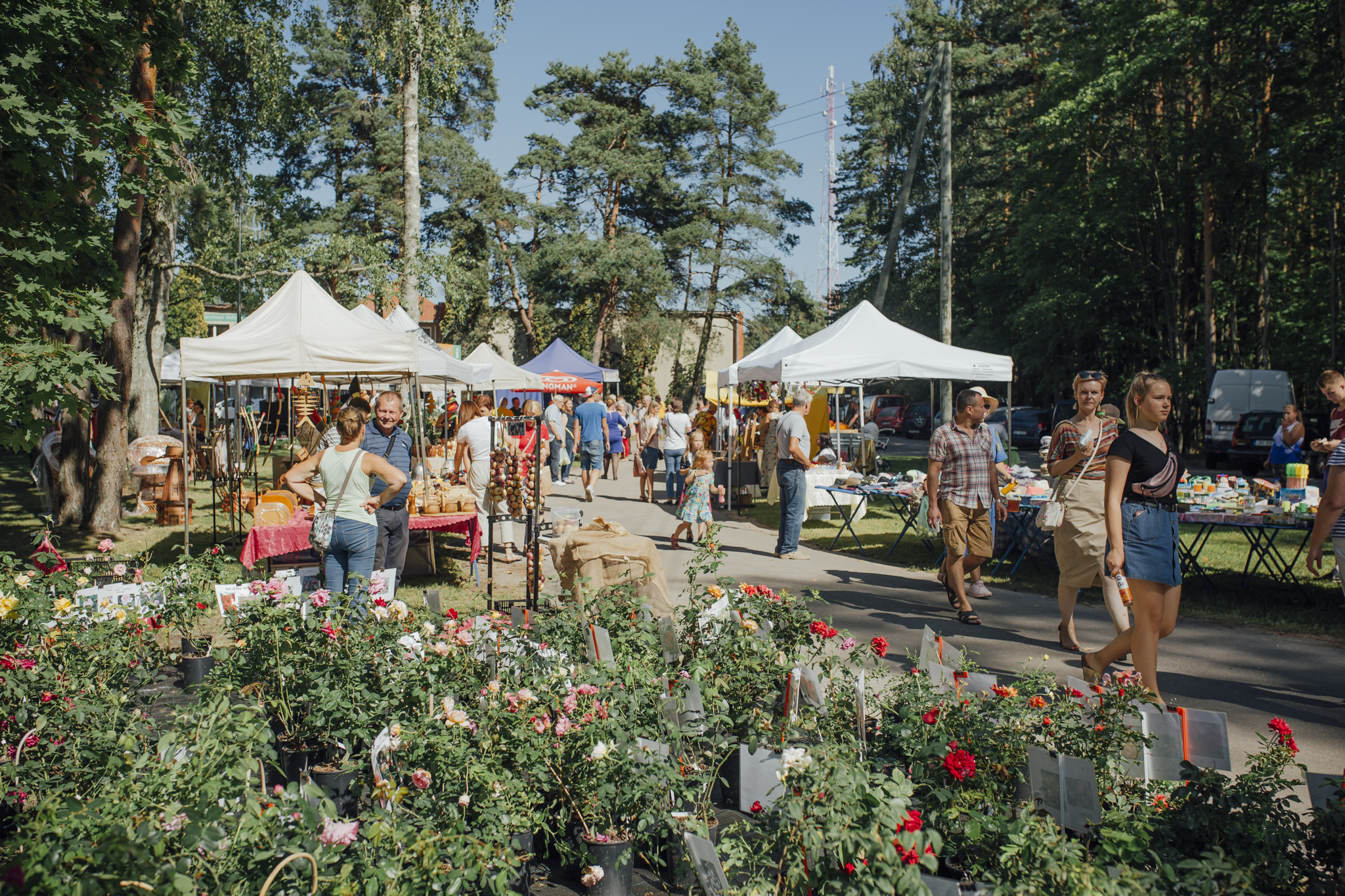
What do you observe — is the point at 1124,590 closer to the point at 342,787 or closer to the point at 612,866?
the point at 612,866

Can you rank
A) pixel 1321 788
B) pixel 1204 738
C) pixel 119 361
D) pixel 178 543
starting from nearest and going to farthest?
pixel 1321 788
pixel 1204 738
pixel 178 543
pixel 119 361

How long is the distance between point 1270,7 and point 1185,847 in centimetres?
2260

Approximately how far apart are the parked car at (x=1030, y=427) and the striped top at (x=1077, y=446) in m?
24.5

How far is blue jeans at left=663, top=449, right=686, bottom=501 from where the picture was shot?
46.6ft

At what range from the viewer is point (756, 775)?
3.25 m

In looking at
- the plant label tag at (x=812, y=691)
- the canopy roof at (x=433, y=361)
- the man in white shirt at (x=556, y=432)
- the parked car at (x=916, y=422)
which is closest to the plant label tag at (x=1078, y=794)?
the plant label tag at (x=812, y=691)

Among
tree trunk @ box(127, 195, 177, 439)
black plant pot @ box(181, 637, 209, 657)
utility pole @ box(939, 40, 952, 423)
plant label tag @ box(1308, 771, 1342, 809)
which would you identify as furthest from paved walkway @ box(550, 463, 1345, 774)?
utility pole @ box(939, 40, 952, 423)

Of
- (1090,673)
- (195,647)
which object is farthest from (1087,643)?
A: (195,647)

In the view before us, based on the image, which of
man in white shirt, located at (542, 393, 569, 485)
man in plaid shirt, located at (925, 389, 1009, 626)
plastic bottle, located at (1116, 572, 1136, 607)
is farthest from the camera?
man in white shirt, located at (542, 393, 569, 485)

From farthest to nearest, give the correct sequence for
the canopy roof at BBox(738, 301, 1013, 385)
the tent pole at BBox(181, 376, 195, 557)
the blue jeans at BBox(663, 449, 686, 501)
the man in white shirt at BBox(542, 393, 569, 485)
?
the man in white shirt at BBox(542, 393, 569, 485) → the blue jeans at BBox(663, 449, 686, 501) → the canopy roof at BBox(738, 301, 1013, 385) → the tent pole at BBox(181, 376, 195, 557)

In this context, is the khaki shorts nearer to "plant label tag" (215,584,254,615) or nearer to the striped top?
the striped top

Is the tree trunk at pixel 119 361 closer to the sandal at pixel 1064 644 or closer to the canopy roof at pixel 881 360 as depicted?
the canopy roof at pixel 881 360

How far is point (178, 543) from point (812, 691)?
935 centimetres

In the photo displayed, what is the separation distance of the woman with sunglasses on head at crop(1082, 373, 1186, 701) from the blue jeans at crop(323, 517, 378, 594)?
404cm
